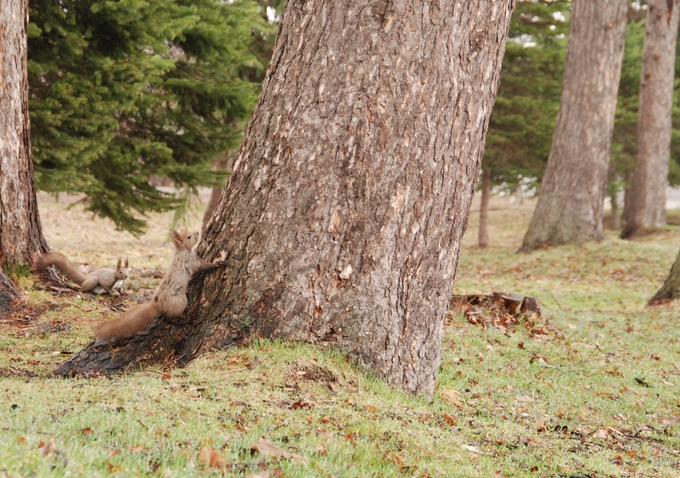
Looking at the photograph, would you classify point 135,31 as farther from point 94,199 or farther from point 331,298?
point 331,298

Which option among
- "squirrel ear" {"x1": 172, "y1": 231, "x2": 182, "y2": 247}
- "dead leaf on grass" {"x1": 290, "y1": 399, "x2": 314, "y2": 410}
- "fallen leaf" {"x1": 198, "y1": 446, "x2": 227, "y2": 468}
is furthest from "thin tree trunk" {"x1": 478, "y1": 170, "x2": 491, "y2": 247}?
"fallen leaf" {"x1": 198, "y1": 446, "x2": 227, "y2": 468}

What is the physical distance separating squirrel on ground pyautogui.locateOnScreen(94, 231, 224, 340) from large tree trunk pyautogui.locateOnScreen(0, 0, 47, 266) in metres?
2.65

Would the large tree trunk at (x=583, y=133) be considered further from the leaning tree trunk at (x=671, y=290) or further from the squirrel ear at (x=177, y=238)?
the squirrel ear at (x=177, y=238)

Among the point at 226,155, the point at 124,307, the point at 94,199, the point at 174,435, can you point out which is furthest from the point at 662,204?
the point at 174,435

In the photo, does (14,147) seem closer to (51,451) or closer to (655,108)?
(51,451)

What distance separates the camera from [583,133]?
17.4 meters

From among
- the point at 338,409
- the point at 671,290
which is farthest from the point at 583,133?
the point at 338,409

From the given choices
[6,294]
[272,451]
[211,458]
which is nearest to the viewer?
[211,458]

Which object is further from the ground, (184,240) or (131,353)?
(184,240)

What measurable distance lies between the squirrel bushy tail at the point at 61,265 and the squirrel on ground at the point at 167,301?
9.34 feet

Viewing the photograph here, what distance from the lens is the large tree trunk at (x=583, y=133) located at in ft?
56.5

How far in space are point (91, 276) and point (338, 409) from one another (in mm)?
4735

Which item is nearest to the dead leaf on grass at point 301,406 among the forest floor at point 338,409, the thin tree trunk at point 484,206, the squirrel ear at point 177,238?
the forest floor at point 338,409

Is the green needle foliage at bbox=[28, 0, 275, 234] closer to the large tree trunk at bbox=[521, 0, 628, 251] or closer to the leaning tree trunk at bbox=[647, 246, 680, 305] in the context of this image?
the leaning tree trunk at bbox=[647, 246, 680, 305]
